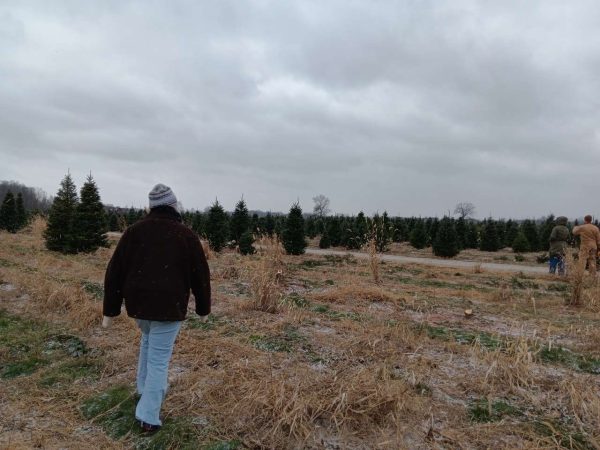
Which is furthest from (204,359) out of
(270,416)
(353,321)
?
(353,321)

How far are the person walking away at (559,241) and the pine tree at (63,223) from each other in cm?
1316

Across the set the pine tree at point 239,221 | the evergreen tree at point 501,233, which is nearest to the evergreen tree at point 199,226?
the pine tree at point 239,221

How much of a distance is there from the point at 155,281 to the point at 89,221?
10982 millimetres

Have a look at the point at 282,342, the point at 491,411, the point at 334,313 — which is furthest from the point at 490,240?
the point at 491,411

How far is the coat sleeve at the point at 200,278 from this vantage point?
2547 millimetres

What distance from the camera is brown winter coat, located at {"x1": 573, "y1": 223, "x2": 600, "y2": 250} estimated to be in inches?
346

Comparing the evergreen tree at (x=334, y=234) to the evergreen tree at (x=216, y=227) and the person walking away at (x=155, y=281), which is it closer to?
the evergreen tree at (x=216, y=227)

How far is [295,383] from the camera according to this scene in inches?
112

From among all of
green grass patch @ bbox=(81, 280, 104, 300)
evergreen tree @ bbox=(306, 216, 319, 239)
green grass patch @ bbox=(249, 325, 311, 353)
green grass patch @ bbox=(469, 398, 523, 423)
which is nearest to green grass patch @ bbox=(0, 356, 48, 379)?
green grass patch @ bbox=(249, 325, 311, 353)

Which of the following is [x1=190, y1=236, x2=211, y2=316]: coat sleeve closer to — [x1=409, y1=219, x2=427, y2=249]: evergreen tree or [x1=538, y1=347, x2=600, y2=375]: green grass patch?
[x1=538, y1=347, x2=600, y2=375]: green grass patch

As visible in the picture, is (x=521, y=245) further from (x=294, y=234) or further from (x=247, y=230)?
(x=247, y=230)

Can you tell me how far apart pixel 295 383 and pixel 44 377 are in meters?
→ 2.01

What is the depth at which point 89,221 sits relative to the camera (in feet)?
39.3

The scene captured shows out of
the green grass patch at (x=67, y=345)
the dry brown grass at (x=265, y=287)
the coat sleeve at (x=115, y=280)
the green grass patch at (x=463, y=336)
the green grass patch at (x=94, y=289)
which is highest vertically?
the coat sleeve at (x=115, y=280)
